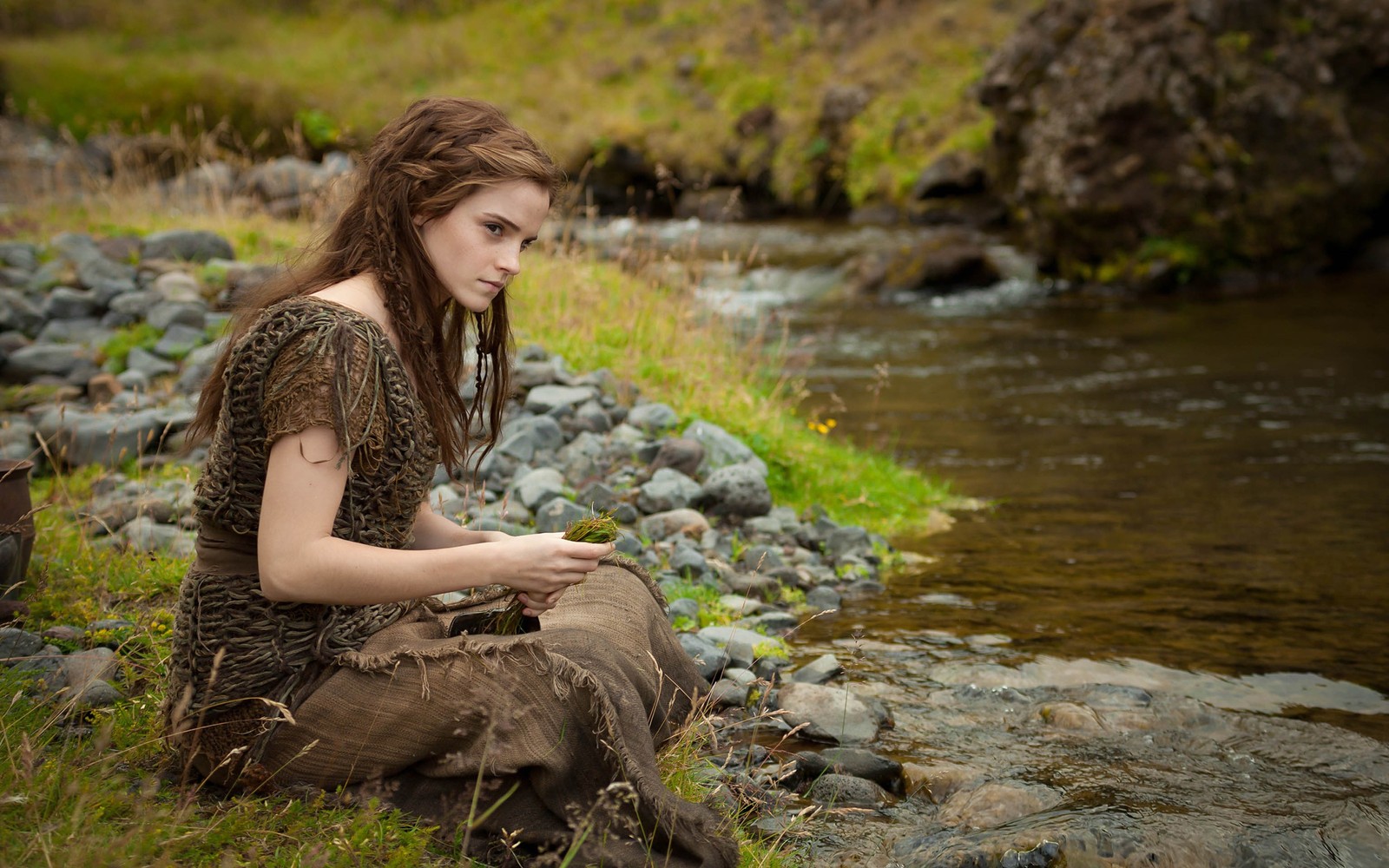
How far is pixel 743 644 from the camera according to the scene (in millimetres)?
4133

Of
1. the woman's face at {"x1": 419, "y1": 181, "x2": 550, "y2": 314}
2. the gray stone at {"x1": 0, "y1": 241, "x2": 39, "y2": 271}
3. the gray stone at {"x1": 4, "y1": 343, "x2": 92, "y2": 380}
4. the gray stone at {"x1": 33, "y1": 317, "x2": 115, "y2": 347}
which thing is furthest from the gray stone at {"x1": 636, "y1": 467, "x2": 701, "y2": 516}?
the gray stone at {"x1": 0, "y1": 241, "x2": 39, "y2": 271}

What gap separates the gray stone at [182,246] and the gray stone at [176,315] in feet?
3.76

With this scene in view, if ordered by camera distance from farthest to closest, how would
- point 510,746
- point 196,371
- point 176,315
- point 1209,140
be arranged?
point 1209,140
point 176,315
point 196,371
point 510,746

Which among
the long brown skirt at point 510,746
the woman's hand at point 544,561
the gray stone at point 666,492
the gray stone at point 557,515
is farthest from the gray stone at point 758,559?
the woman's hand at point 544,561

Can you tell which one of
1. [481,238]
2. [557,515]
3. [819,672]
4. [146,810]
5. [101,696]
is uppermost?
[481,238]

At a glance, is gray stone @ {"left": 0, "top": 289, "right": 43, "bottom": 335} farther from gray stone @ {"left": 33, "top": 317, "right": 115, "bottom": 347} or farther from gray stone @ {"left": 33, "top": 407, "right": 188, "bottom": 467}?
gray stone @ {"left": 33, "top": 407, "right": 188, "bottom": 467}

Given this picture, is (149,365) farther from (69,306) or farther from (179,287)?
(69,306)

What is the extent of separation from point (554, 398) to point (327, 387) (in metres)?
3.97

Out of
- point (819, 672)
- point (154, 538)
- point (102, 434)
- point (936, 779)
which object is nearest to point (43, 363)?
point (102, 434)

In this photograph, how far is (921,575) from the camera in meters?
5.40

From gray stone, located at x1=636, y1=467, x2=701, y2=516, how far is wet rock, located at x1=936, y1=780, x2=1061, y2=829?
96.1 inches

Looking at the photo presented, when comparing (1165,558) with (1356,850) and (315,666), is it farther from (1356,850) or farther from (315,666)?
(315,666)

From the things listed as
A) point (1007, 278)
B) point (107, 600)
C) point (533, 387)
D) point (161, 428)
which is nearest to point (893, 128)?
point (1007, 278)

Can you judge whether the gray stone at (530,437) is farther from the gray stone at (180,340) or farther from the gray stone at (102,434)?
the gray stone at (180,340)
